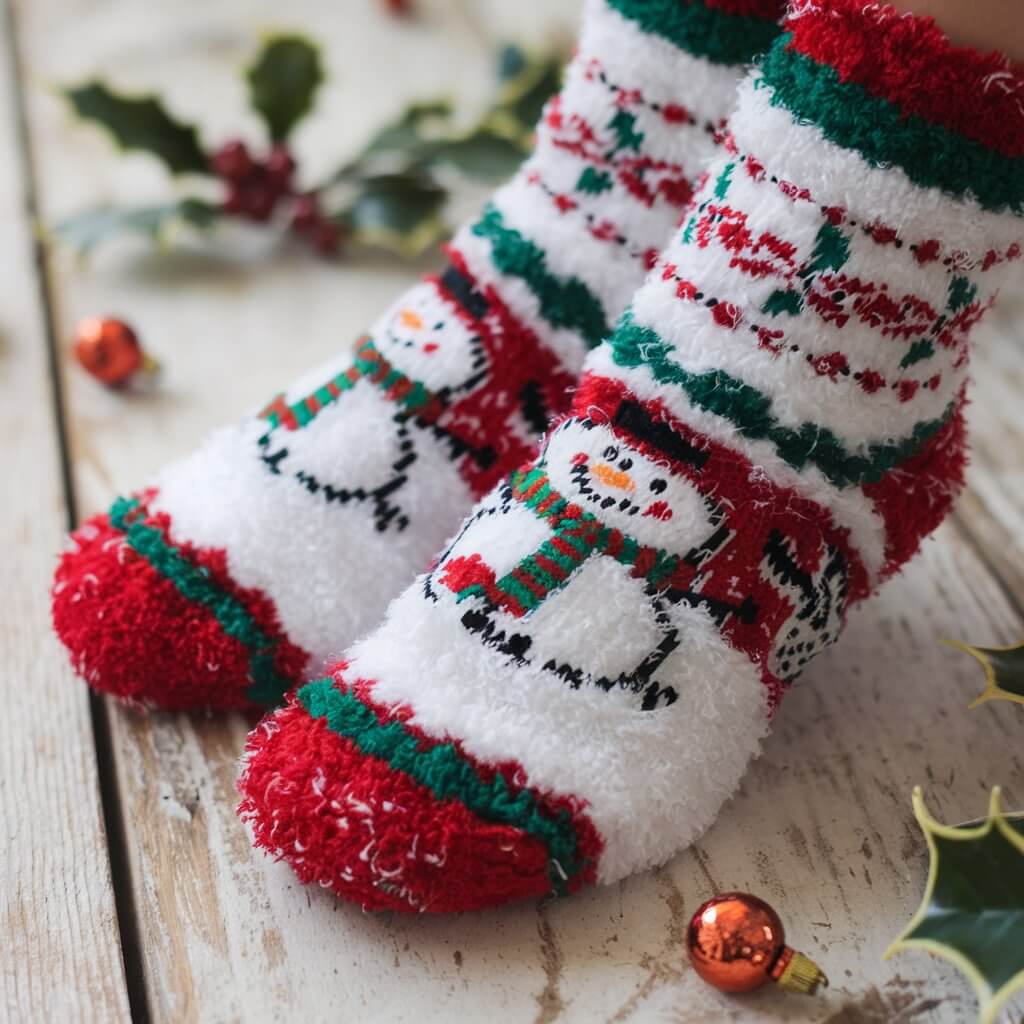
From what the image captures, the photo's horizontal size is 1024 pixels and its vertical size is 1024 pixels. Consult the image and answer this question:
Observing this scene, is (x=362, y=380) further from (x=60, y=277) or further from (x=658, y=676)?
(x=60, y=277)

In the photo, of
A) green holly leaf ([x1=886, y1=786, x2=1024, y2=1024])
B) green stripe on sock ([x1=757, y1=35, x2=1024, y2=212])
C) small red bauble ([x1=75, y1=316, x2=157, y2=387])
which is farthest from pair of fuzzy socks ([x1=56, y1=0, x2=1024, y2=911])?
small red bauble ([x1=75, y1=316, x2=157, y2=387])

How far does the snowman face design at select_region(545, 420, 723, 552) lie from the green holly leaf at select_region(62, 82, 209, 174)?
2.18ft

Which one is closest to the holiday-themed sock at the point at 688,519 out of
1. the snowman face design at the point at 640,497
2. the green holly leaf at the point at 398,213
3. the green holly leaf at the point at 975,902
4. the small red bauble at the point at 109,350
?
the snowman face design at the point at 640,497

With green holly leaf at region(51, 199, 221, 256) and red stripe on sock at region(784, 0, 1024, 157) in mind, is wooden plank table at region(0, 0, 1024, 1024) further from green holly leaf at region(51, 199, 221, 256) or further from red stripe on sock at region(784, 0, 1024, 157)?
red stripe on sock at region(784, 0, 1024, 157)

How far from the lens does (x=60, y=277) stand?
42.4 inches

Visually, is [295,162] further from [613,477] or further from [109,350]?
[613,477]

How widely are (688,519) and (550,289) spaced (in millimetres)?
177

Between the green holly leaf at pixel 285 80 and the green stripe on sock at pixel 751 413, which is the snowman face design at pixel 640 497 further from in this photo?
the green holly leaf at pixel 285 80

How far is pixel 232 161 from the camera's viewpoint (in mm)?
1113

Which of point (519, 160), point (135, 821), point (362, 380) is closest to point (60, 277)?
point (519, 160)

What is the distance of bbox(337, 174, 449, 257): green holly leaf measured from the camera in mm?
1077

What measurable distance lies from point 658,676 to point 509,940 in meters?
0.13

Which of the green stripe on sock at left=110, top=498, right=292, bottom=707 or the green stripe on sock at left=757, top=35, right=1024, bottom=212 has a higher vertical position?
the green stripe on sock at left=757, top=35, right=1024, bottom=212

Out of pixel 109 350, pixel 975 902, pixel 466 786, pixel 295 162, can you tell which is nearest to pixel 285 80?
pixel 295 162
